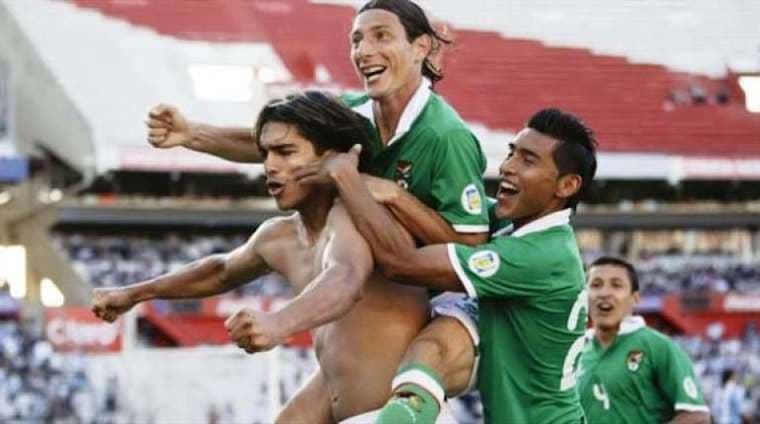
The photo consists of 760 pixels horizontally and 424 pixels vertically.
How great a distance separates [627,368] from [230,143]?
2.38 meters

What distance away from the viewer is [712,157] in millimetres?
29172

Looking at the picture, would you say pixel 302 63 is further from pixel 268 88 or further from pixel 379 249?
pixel 379 249

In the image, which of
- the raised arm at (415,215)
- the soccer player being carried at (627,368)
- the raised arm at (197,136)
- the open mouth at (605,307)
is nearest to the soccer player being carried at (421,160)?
the raised arm at (415,215)

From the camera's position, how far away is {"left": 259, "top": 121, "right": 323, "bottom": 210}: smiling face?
412cm

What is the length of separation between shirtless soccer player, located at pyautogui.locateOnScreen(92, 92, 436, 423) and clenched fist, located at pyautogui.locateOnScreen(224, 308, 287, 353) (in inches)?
9.3

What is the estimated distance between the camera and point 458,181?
169 inches

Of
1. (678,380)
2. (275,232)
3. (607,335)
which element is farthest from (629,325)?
(275,232)

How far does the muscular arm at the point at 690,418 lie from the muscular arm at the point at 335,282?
261 cm

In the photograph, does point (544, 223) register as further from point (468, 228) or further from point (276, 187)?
point (276, 187)

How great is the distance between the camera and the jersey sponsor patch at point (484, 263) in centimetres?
428

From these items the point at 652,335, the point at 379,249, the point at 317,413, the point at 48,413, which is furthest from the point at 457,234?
the point at 48,413

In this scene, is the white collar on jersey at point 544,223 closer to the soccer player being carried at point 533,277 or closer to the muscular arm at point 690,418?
the soccer player being carried at point 533,277

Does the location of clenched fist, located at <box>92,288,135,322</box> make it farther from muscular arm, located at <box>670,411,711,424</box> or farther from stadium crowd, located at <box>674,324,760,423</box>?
stadium crowd, located at <box>674,324,760,423</box>

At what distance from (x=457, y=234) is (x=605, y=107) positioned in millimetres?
23997
